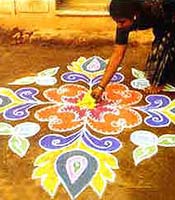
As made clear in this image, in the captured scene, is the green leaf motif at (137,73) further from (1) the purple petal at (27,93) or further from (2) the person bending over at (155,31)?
(1) the purple petal at (27,93)

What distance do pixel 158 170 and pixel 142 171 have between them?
0.25 feet

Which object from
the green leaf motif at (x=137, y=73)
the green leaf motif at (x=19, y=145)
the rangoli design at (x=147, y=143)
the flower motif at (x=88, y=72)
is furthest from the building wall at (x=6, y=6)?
the rangoli design at (x=147, y=143)

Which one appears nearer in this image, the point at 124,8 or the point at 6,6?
the point at 124,8

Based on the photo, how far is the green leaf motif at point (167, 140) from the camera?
7.41 feet

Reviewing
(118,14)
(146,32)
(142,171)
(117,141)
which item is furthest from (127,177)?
(146,32)

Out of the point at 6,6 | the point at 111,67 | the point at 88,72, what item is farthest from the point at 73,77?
the point at 6,6

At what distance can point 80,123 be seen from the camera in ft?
7.98

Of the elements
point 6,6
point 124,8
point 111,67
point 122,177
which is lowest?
point 122,177

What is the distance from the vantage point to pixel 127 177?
2.04 m

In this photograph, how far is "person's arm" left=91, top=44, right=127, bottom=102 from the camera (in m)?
2.54

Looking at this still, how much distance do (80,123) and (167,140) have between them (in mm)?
485

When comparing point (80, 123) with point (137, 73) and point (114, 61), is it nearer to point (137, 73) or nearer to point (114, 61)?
point (114, 61)

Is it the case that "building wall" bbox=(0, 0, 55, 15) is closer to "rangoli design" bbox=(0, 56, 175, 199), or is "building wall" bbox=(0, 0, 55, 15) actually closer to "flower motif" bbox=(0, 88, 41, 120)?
"rangoli design" bbox=(0, 56, 175, 199)

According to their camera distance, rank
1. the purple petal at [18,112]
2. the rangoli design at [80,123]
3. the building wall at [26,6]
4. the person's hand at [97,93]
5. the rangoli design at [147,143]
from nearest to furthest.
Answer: the rangoli design at [80,123], the rangoli design at [147,143], the purple petal at [18,112], the person's hand at [97,93], the building wall at [26,6]
